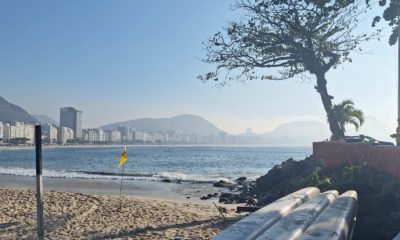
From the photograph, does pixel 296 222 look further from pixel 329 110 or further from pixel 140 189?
pixel 140 189

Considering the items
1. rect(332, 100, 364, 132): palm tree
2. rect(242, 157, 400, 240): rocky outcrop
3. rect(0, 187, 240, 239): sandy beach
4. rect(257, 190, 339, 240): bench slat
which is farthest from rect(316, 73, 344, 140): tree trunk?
rect(257, 190, 339, 240): bench slat

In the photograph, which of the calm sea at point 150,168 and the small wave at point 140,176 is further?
the calm sea at point 150,168

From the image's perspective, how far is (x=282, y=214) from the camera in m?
8.87

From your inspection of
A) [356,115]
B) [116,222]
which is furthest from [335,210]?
[356,115]

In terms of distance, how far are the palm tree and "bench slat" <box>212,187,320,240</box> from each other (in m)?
15.5

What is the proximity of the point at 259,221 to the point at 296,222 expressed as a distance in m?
0.64

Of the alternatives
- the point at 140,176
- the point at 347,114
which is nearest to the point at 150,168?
the point at 140,176

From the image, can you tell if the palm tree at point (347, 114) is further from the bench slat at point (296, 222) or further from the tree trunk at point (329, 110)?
the bench slat at point (296, 222)

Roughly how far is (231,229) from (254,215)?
52.2 inches

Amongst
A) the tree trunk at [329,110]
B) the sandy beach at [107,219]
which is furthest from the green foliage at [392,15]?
the sandy beach at [107,219]

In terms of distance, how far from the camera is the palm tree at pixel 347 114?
25594mm

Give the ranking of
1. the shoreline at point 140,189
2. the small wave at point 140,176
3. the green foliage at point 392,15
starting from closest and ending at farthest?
1. the green foliage at point 392,15
2. the shoreline at point 140,189
3. the small wave at point 140,176

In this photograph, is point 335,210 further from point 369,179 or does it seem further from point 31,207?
point 31,207

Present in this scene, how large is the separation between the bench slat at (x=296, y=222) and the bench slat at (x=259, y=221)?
0.47 feet
